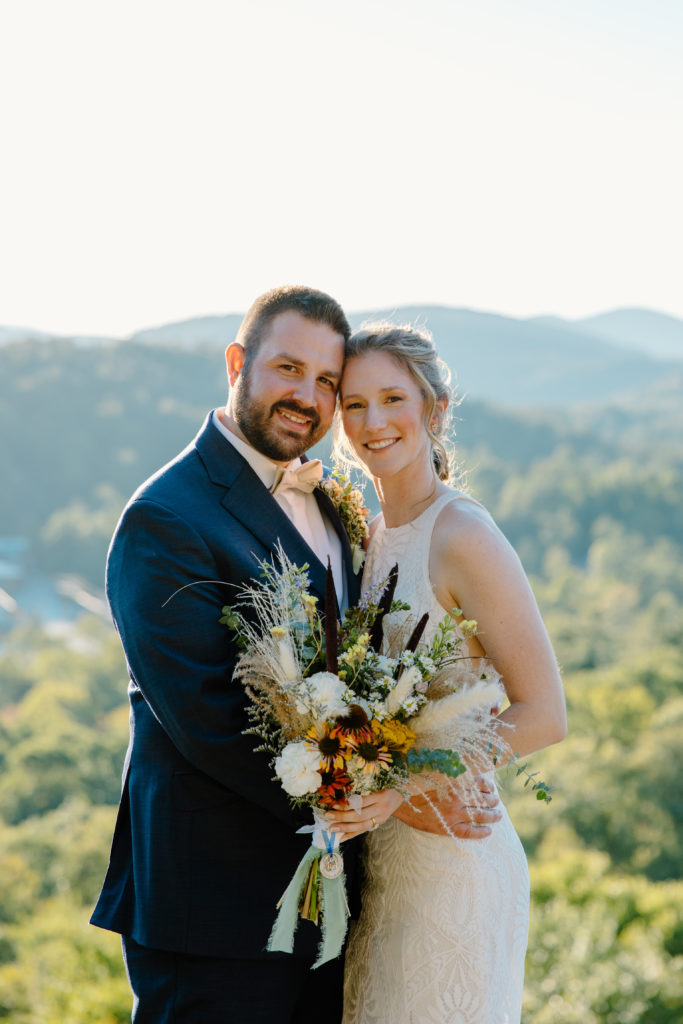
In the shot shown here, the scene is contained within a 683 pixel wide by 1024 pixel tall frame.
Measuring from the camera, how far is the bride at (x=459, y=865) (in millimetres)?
3465

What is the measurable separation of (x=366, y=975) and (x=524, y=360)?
599 feet

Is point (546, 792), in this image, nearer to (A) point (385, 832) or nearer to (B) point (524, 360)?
(A) point (385, 832)

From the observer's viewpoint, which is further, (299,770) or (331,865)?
(331,865)

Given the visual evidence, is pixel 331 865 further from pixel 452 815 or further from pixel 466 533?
pixel 466 533

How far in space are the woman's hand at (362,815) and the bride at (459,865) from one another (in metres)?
0.41

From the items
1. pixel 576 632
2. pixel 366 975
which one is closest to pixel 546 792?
pixel 366 975

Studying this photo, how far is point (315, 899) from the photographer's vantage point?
3104 mm

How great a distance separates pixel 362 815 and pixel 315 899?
0.33m

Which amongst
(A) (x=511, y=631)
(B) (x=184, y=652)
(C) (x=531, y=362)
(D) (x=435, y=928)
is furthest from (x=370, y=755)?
(C) (x=531, y=362)

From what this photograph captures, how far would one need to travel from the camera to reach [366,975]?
3.59 meters

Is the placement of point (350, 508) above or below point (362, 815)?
above

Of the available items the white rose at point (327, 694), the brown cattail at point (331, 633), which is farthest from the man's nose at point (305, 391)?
the white rose at point (327, 694)

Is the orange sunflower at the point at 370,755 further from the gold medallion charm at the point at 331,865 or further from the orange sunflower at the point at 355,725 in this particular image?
the gold medallion charm at the point at 331,865

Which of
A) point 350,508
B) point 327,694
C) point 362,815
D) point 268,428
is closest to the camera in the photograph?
point 327,694
